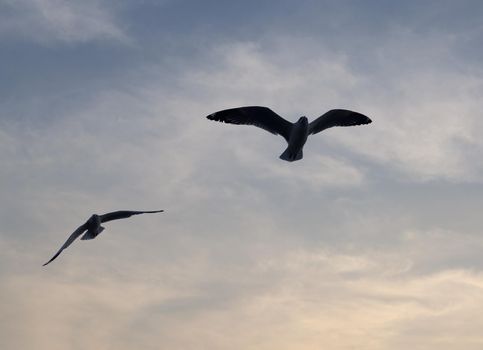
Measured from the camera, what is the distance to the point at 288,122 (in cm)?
4300

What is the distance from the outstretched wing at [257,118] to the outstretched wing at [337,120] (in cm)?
154

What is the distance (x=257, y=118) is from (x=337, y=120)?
14.9 feet

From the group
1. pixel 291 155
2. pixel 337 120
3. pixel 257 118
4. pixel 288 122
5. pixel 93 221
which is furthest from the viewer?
pixel 93 221

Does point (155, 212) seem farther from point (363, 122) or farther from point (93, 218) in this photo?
point (363, 122)

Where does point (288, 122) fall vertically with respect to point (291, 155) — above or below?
above

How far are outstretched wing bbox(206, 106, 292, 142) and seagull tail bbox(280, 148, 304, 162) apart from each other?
1.15 m

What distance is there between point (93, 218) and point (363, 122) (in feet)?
57.6

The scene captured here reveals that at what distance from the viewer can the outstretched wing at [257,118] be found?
1695 inches

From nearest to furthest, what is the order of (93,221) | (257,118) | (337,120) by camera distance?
1. (257,118)
2. (337,120)
3. (93,221)

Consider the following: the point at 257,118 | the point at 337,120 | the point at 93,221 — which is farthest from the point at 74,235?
the point at 337,120

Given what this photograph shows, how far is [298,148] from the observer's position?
4259cm

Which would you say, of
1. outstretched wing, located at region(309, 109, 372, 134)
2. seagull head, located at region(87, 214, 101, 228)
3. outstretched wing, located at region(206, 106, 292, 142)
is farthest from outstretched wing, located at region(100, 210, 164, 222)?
outstretched wing, located at region(309, 109, 372, 134)

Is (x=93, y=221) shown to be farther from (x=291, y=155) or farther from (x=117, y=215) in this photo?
(x=291, y=155)

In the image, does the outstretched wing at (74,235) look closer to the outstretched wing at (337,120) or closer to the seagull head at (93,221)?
the seagull head at (93,221)
